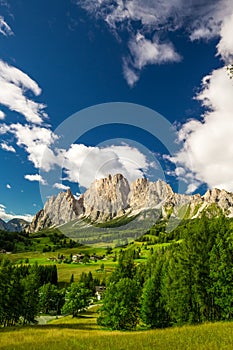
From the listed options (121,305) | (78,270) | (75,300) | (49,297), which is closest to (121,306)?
(121,305)

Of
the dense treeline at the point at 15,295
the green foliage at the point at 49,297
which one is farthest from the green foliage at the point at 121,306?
the green foliage at the point at 49,297

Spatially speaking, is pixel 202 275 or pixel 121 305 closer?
pixel 202 275

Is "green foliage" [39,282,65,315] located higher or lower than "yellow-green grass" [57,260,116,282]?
lower

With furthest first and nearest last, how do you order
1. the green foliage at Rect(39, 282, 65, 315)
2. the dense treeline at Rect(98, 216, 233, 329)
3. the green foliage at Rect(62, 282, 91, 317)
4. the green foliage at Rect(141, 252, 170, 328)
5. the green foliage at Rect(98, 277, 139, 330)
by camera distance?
the green foliage at Rect(39, 282, 65, 315)
the green foliage at Rect(62, 282, 91, 317)
the green foliage at Rect(98, 277, 139, 330)
the green foliage at Rect(141, 252, 170, 328)
the dense treeline at Rect(98, 216, 233, 329)

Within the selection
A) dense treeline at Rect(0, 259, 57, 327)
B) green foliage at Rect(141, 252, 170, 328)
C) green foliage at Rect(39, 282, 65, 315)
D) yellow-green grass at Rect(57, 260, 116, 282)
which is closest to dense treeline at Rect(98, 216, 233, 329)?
green foliage at Rect(141, 252, 170, 328)

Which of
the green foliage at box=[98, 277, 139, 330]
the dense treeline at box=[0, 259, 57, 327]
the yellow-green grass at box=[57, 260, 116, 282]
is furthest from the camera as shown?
the yellow-green grass at box=[57, 260, 116, 282]

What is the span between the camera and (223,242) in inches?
1176

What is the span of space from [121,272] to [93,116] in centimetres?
4369

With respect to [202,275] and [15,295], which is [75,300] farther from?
[202,275]

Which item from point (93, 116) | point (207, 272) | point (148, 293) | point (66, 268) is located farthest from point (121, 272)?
point (66, 268)

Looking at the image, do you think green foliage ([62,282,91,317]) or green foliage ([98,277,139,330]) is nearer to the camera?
green foliage ([98,277,139,330])

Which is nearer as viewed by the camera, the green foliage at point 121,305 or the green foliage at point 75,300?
the green foliage at point 121,305

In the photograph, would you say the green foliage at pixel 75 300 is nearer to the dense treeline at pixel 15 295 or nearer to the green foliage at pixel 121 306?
the dense treeline at pixel 15 295

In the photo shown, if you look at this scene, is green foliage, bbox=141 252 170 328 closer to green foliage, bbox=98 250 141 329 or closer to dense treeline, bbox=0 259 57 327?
green foliage, bbox=98 250 141 329
